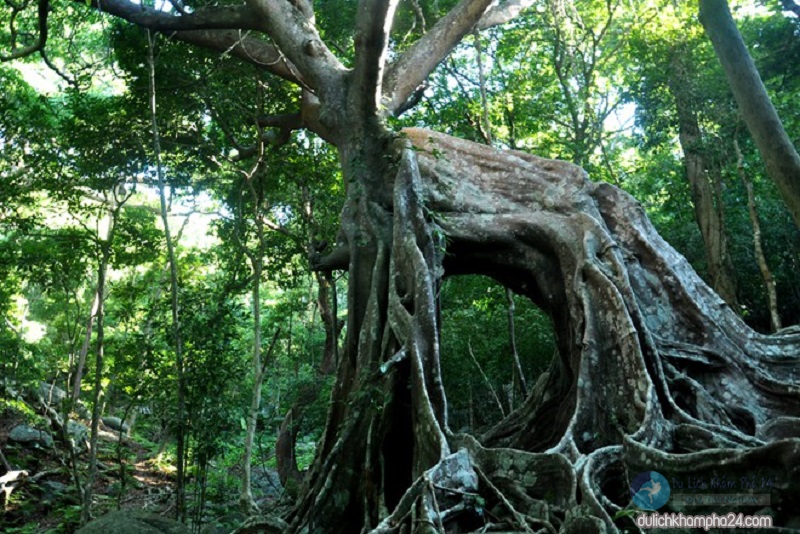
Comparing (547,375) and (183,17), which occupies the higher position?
(183,17)

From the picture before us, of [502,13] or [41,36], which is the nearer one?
[41,36]

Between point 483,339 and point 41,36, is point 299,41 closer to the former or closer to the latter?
point 41,36

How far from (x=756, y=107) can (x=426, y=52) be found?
4.71 metres

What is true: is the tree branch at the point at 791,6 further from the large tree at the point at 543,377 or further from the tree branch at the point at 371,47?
the tree branch at the point at 371,47

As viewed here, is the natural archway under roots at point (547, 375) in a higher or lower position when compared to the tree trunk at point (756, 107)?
lower

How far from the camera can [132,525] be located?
542 centimetres

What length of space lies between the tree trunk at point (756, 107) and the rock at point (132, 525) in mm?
5728

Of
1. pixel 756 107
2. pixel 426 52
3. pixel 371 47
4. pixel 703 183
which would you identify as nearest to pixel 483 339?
pixel 703 183

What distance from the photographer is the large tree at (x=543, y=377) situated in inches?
157

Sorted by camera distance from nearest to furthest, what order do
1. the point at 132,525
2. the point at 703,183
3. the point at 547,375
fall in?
the point at 132,525
the point at 547,375
the point at 703,183

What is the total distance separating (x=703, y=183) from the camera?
1146 centimetres

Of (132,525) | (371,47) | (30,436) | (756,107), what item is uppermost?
(371,47)

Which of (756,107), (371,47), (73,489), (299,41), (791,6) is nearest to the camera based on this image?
(756,107)

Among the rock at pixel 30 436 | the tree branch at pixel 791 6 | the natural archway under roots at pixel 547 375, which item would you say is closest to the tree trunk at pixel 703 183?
the tree branch at pixel 791 6
